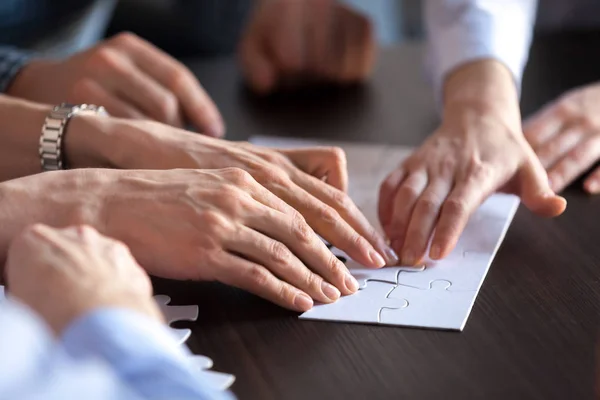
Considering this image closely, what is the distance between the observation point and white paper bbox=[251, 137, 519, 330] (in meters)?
0.97

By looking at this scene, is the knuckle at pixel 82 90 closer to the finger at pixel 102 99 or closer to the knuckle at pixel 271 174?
the finger at pixel 102 99

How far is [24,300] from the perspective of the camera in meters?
0.80

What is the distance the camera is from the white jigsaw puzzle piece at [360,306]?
0.97 metres

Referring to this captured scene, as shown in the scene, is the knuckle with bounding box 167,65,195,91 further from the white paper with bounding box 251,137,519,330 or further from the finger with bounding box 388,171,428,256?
the finger with bounding box 388,171,428,256

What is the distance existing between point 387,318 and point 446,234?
0.66 feet

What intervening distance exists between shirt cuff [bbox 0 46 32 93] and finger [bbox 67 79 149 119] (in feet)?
0.58

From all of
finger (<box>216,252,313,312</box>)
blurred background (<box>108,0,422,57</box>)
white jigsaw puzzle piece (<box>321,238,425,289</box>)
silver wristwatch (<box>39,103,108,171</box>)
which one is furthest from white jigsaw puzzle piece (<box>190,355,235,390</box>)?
blurred background (<box>108,0,422,57</box>)

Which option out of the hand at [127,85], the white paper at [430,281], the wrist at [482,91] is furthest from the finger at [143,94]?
the wrist at [482,91]

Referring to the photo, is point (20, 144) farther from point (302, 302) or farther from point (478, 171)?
point (478, 171)

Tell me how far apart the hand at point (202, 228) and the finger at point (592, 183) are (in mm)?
492

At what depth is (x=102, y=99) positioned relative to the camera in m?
1.50

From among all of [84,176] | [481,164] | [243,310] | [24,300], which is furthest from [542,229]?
[24,300]

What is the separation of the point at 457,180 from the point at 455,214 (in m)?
0.08

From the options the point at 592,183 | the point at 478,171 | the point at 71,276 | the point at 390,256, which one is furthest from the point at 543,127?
the point at 71,276
